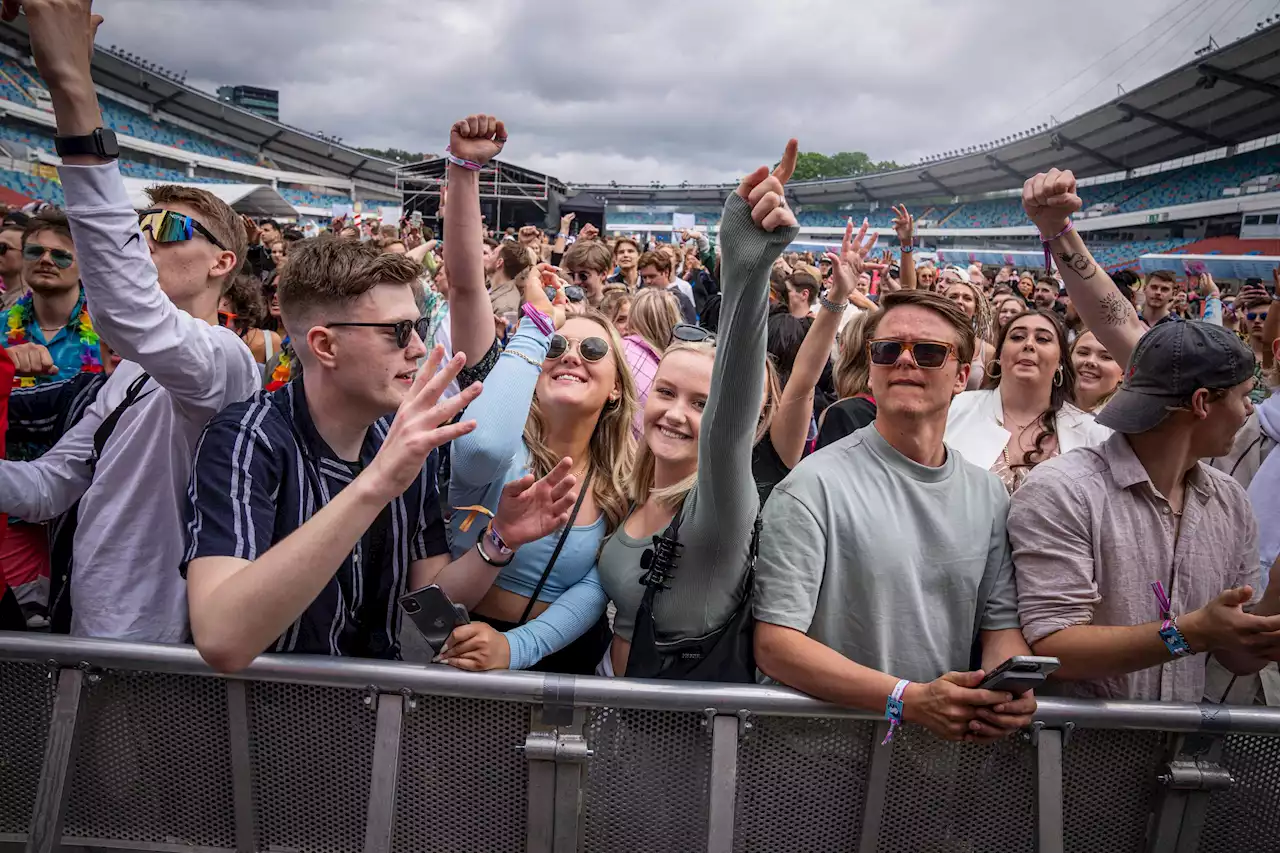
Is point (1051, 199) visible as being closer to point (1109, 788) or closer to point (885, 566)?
point (885, 566)

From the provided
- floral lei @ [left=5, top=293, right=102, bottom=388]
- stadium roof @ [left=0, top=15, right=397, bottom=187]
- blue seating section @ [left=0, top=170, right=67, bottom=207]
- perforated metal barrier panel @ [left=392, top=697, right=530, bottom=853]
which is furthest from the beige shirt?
stadium roof @ [left=0, top=15, right=397, bottom=187]

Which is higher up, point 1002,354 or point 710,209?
point 710,209

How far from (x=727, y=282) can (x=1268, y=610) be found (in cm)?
154

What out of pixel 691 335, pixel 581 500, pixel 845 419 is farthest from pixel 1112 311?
pixel 581 500

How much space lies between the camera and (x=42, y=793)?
1.79 metres

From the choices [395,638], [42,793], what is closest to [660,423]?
[395,638]

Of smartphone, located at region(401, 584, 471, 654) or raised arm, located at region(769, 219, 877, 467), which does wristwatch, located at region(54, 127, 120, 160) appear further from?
raised arm, located at region(769, 219, 877, 467)

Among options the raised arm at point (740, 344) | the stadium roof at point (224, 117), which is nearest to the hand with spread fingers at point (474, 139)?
the raised arm at point (740, 344)

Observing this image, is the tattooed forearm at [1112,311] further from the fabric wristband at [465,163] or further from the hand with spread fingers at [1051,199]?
the fabric wristband at [465,163]

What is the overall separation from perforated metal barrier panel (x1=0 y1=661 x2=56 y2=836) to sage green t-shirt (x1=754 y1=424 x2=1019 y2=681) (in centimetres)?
168

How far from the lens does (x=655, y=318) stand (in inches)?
179

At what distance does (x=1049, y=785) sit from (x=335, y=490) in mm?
1785

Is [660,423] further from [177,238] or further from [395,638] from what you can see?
[177,238]

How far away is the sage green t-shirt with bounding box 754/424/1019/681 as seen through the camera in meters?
1.90
